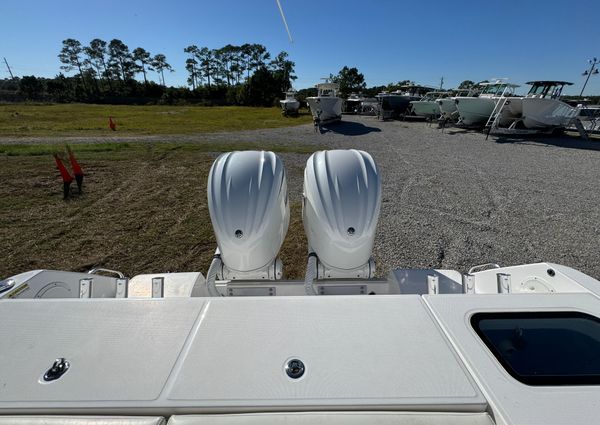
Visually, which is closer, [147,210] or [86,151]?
[147,210]

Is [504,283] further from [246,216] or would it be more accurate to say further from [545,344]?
[246,216]

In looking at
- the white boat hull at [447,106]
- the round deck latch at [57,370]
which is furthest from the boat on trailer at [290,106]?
the round deck latch at [57,370]

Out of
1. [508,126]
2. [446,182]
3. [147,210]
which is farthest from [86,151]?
[508,126]

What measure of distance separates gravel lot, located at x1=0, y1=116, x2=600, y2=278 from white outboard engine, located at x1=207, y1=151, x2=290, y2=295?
2.06 metres

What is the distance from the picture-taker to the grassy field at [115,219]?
357 centimetres

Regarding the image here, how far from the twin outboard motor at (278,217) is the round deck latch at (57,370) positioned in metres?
0.83

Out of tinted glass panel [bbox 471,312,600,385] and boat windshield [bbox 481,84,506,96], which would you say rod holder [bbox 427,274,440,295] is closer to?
tinted glass panel [bbox 471,312,600,385]

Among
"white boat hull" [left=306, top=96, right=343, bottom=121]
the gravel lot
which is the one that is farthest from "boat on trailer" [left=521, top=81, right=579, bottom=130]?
"white boat hull" [left=306, top=96, right=343, bottom=121]

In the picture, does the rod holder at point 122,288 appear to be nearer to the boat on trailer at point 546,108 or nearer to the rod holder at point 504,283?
the rod holder at point 504,283

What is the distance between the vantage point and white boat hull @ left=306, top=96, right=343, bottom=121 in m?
17.1

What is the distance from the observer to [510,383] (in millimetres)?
790

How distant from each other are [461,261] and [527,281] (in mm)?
2142

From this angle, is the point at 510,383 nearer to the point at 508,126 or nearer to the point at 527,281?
the point at 527,281

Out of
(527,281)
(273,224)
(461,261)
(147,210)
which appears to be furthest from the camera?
(147,210)
